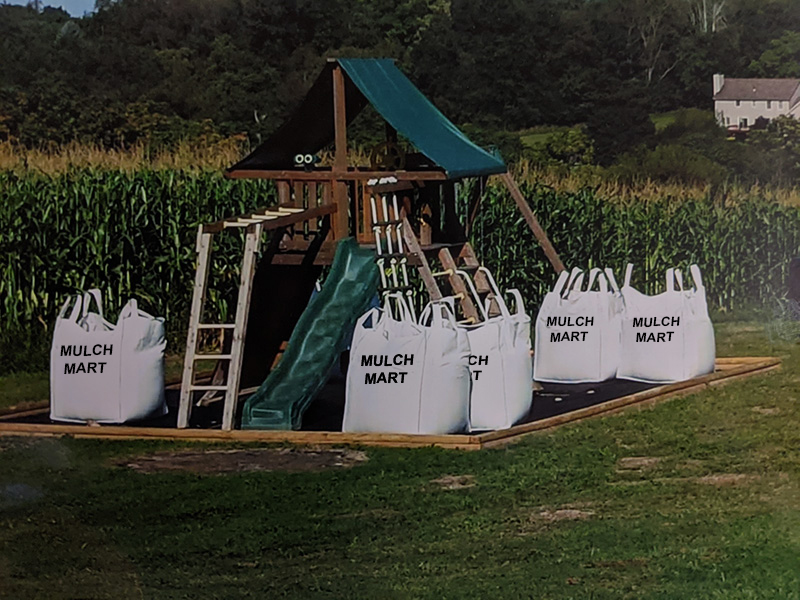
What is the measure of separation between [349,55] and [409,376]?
1024 millimetres

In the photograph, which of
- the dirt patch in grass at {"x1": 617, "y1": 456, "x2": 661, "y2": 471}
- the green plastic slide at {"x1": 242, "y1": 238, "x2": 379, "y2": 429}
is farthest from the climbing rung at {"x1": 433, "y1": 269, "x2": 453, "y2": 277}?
the dirt patch in grass at {"x1": 617, "y1": 456, "x2": 661, "y2": 471}

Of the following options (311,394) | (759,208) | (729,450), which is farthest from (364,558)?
(759,208)

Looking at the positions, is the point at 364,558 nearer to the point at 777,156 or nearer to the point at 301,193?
the point at 301,193

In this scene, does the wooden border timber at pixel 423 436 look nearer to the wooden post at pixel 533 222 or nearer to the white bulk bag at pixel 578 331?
the white bulk bag at pixel 578 331

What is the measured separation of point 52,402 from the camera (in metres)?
5.93

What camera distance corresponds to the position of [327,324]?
21.0 feet

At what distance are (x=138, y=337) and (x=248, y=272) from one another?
42 cm

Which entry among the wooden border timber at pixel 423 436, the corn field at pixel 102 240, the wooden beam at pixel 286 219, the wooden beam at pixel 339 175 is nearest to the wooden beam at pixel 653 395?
the wooden border timber at pixel 423 436

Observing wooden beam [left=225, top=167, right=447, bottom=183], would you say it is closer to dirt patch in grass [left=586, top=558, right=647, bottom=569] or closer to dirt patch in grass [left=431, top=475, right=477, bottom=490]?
dirt patch in grass [left=431, top=475, right=477, bottom=490]

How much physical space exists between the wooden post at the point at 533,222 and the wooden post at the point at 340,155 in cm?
52

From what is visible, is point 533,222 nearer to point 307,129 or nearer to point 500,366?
point 500,366

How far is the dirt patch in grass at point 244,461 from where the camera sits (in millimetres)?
5832

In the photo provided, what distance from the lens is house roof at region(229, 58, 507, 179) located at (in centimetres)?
581

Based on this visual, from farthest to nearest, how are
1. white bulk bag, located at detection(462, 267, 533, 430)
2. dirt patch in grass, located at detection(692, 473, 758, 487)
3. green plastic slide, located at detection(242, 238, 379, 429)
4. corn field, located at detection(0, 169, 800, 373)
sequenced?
green plastic slide, located at detection(242, 238, 379, 429) < white bulk bag, located at detection(462, 267, 533, 430) < corn field, located at detection(0, 169, 800, 373) < dirt patch in grass, located at detection(692, 473, 758, 487)
